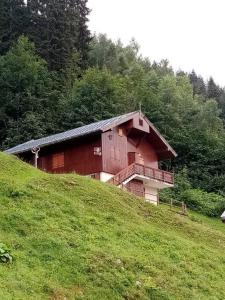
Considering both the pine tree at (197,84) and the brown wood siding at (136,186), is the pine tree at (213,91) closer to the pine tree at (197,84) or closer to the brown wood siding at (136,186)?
the pine tree at (197,84)

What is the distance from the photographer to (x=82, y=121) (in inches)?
2751

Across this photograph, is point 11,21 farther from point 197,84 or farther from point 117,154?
point 197,84

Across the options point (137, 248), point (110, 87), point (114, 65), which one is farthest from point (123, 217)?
point (114, 65)

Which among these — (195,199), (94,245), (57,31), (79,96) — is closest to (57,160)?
(94,245)

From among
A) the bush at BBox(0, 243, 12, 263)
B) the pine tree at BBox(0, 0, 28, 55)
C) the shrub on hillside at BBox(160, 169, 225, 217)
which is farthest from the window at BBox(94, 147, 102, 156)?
the pine tree at BBox(0, 0, 28, 55)

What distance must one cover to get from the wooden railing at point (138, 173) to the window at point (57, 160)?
4997 millimetres

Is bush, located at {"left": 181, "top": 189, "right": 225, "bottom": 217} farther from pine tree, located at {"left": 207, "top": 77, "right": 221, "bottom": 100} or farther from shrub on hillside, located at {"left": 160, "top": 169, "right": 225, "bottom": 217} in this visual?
pine tree, located at {"left": 207, "top": 77, "right": 221, "bottom": 100}

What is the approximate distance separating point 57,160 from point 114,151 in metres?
4.15

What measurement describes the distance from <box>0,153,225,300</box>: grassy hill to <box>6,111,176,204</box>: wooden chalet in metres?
8.23

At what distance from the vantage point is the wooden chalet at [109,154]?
1635 inches

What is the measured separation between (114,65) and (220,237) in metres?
66.9

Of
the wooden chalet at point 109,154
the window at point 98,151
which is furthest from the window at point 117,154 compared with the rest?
the window at point 98,151

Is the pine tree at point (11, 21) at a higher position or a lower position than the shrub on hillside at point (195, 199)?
higher

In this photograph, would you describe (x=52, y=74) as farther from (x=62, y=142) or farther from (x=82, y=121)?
(x=62, y=142)
